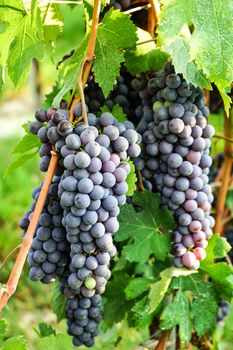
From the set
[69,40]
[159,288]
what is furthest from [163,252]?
[69,40]

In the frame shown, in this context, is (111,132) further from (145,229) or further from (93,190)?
(145,229)

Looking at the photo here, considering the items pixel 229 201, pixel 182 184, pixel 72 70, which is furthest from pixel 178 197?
pixel 229 201

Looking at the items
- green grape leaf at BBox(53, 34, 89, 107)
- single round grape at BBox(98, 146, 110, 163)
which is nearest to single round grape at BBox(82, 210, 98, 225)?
single round grape at BBox(98, 146, 110, 163)

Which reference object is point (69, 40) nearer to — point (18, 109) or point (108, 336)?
point (18, 109)

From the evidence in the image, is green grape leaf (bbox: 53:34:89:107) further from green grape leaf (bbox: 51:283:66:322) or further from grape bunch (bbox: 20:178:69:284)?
green grape leaf (bbox: 51:283:66:322)

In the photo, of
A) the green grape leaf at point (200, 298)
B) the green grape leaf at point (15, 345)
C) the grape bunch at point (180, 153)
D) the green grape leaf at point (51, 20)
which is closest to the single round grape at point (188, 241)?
the grape bunch at point (180, 153)

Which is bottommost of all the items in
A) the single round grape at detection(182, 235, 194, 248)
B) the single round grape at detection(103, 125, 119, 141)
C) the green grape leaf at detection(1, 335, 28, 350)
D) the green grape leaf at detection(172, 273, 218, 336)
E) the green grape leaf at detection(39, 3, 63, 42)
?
the green grape leaf at detection(172, 273, 218, 336)
